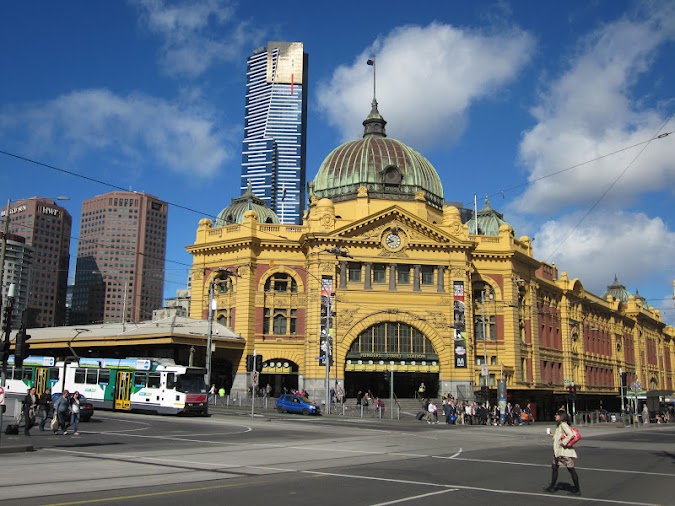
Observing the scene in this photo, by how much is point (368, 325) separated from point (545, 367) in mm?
24601

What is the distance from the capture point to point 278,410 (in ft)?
167

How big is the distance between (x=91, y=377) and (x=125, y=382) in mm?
2801

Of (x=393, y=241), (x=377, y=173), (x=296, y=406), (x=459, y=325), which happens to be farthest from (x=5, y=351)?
(x=377, y=173)

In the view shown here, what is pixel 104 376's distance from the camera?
45.3 metres

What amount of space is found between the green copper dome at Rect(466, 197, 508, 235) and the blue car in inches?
1450

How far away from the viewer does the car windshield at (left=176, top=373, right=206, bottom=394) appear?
1661 inches

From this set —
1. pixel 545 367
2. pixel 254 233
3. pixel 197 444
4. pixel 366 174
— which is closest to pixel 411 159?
Result: pixel 366 174

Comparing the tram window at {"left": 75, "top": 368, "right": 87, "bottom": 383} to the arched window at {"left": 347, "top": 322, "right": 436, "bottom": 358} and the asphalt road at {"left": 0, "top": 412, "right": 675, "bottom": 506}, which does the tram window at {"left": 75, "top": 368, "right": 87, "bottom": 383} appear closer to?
the asphalt road at {"left": 0, "top": 412, "right": 675, "bottom": 506}

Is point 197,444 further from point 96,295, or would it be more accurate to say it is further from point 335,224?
point 96,295

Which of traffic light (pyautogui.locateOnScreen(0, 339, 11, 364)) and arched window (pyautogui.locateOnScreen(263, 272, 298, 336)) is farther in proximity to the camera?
arched window (pyautogui.locateOnScreen(263, 272, 298, 336))

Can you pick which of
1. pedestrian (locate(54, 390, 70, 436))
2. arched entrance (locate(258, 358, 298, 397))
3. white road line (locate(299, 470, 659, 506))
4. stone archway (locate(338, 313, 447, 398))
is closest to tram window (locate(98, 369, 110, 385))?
pedestrian (locate(54, 390, 70, 436))

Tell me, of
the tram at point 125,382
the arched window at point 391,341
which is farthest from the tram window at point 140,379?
the arched window at point 391,341

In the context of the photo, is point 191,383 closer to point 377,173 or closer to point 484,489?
point 484,489

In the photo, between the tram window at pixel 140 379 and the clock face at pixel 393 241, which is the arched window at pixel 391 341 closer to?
the clock face at pixel 393 241
